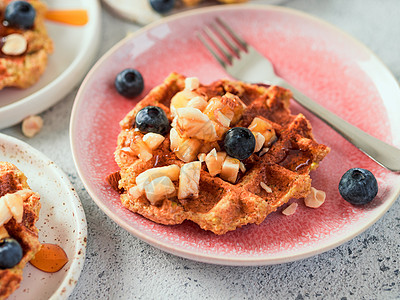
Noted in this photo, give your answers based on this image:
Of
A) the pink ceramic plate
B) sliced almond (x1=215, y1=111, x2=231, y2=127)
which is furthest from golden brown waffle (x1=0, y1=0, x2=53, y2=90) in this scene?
sliced almond (x1=215, y1=111, x2=231, y2=127)

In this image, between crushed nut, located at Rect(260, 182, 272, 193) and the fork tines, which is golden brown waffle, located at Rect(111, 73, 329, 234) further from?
the fork tines

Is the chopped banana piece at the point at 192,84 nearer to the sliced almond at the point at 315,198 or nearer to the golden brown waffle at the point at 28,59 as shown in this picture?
the sliced almond at the point at 315,198

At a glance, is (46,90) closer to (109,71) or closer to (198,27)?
(109,71)

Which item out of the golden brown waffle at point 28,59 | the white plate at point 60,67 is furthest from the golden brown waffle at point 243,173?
the golden brown waffle at point 28,59

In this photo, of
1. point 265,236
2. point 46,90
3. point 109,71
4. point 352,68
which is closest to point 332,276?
point 265,236

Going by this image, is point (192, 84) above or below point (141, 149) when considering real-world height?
above

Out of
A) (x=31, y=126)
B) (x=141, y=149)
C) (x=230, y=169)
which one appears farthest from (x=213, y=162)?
(x=31, y=126)

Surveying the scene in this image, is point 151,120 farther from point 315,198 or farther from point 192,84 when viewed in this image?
point 315,198
